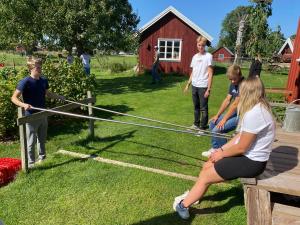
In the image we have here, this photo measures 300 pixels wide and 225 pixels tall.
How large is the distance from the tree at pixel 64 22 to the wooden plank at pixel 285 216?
1453 cm

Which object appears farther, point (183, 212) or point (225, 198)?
point (225, 198)

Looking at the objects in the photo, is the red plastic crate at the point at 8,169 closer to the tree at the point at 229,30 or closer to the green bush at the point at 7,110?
the green bush at the point at 7,110

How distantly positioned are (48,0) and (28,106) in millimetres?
12411

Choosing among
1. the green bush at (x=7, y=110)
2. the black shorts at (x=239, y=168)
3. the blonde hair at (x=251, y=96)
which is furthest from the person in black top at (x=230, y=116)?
→ the green bush at (x=7, y=110)

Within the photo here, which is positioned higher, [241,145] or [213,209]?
[241,145]

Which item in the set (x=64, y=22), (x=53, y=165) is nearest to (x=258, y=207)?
(x=53, y=165)

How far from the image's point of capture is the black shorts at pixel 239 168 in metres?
3.45

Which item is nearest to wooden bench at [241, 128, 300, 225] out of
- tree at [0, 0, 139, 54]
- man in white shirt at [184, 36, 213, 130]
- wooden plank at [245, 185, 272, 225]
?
wooden plank at [245, 185, 272, 225]

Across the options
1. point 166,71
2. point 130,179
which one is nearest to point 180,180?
point 130,179

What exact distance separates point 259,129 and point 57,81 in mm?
6341

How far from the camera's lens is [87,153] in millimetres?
6062

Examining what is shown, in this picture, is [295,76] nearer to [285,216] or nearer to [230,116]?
[230,116]

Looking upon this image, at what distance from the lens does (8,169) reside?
4.91m

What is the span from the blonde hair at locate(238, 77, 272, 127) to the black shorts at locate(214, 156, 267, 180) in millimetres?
452
